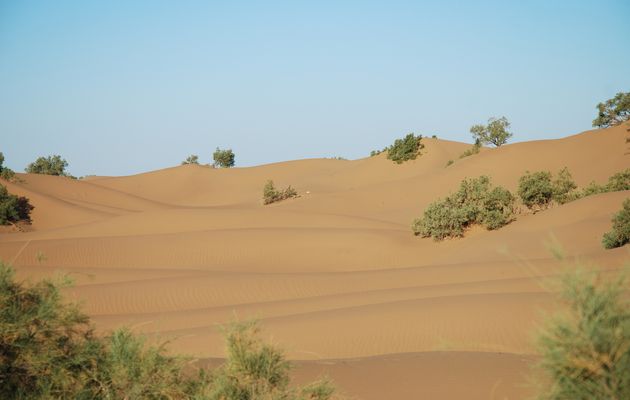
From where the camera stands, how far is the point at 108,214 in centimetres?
4219

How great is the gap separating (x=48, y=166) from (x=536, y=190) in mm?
57911

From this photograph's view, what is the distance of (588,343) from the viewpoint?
12.9 feet

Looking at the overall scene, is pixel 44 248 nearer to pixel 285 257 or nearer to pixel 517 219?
pixel 285 257

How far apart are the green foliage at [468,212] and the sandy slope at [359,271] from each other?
51 cm

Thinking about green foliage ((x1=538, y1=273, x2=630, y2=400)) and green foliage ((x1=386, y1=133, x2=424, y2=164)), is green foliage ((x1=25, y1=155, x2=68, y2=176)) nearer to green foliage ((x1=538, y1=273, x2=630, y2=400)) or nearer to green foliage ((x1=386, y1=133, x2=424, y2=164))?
green foliage ((x1=386, y1=133, x2=424, y2=164))

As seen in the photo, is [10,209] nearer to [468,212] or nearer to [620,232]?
[468,212]

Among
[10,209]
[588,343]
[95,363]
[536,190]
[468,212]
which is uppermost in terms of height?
[10,209]

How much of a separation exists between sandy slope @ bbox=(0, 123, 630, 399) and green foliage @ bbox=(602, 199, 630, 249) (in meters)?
0.58

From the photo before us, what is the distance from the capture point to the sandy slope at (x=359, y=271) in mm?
10352

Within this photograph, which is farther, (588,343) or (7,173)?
(7,173)

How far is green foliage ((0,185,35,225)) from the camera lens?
36.8m

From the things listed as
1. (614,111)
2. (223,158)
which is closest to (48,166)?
(223,158)

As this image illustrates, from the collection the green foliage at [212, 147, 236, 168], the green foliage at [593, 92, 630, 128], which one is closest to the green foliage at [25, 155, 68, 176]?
the green foliage at [212, 147, 236, 168]

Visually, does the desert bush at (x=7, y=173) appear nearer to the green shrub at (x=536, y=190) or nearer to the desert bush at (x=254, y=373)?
the green shrub at (x=536, y=190)
